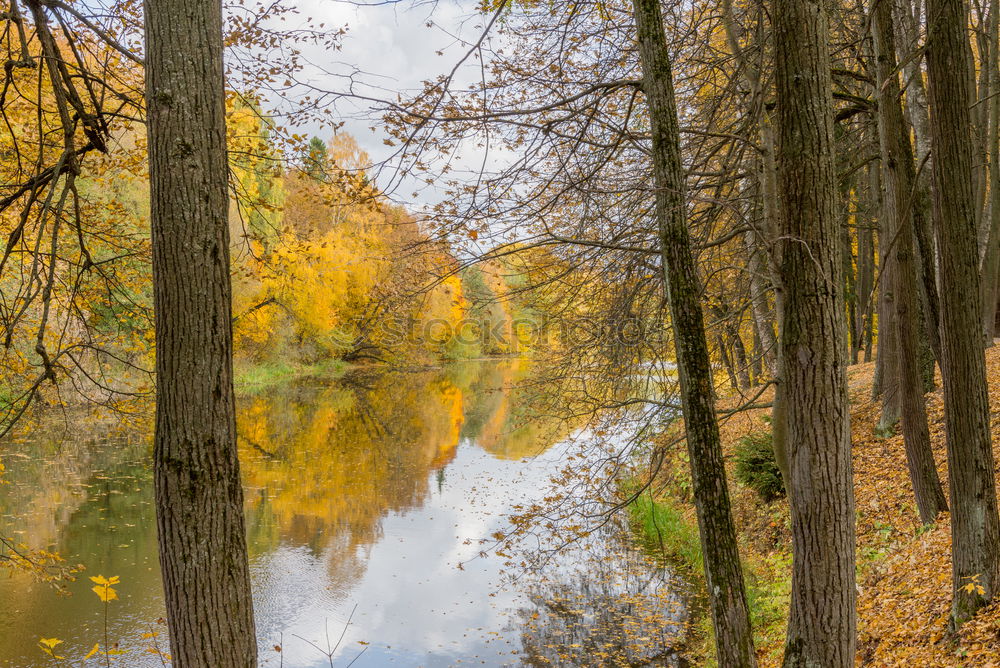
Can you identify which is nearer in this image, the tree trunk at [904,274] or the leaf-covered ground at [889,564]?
the leaf-covered ground at [889,564]

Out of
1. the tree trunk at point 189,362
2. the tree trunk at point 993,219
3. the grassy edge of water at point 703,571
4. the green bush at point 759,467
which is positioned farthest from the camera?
the tree trunk at point 993,219

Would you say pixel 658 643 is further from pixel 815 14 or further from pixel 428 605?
pixel 815 14

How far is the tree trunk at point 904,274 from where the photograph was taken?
19.9 feet

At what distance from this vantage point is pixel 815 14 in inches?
143

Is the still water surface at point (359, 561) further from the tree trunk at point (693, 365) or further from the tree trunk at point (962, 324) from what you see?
the tree trunk at point (693, 365)

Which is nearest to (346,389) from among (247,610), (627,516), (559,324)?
(627,516)

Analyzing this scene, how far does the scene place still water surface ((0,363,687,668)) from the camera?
8133 millimetres

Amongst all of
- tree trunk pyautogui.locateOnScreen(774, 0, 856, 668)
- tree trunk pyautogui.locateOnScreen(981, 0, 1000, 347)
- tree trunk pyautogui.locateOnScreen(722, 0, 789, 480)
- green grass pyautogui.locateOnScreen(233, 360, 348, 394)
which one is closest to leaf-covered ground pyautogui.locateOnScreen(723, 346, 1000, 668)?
tree trunk pyautogui.locateOnScreen(774, 0, 856, 668)

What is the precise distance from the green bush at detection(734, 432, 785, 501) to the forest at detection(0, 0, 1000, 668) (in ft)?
0.19

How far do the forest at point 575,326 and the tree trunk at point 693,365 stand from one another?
2 cm

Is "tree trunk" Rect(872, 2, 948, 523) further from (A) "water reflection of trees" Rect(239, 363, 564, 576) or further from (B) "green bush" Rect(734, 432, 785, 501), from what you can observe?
(A) "water reflection of trees" Rect(239, 363, 564, 576)

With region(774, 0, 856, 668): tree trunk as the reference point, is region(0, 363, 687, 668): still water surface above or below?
below

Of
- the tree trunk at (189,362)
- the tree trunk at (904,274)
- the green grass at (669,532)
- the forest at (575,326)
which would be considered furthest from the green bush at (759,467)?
the tree trunk at (189,362)

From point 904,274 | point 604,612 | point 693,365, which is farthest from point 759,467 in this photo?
point 693,365
